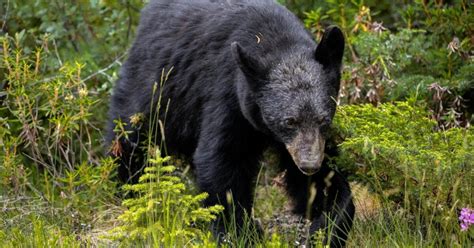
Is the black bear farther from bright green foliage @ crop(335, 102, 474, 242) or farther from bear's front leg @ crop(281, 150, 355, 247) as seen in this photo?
bright green foliage @ crop(335, 102, 474, 242)

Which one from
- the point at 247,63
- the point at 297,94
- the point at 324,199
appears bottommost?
the point at 324,199

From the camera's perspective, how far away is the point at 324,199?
19.2 ft

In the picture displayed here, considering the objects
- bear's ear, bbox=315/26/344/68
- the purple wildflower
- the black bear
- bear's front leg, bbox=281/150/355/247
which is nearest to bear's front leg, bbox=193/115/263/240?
the black bear

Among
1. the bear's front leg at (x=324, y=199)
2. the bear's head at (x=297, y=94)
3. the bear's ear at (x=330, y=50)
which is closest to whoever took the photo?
the bear's head at (x=297, y=94)

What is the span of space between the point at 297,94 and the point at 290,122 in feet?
0.55

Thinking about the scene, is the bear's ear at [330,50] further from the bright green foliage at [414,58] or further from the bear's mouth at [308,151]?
the bright green foliage at [414,58]

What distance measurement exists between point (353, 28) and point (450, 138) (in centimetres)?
264

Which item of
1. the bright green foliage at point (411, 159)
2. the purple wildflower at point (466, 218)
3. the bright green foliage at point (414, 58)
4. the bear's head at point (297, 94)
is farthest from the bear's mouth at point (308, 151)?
the bright green foliage at point (414, 58)

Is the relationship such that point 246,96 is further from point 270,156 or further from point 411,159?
point 411,159

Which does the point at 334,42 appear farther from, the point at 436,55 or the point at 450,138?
the point at 436,55

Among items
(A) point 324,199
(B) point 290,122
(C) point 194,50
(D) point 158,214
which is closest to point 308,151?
(B) point 290,122

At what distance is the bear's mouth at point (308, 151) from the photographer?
5.21m

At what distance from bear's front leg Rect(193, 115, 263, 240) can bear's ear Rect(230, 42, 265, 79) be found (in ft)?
1.33

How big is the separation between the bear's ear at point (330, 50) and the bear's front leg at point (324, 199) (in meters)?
0.64
